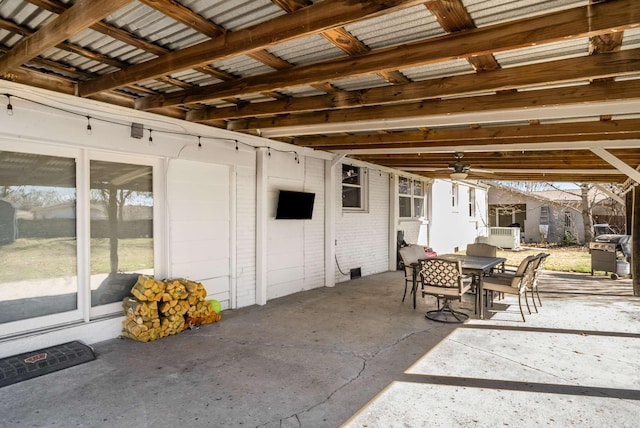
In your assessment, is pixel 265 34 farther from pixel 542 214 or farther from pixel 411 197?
pixel 542 214

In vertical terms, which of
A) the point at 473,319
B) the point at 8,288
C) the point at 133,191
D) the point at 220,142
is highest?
the point at 220,142

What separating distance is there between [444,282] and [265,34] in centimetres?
401

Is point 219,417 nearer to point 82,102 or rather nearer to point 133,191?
point 133,191

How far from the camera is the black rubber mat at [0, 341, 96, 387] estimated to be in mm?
3331

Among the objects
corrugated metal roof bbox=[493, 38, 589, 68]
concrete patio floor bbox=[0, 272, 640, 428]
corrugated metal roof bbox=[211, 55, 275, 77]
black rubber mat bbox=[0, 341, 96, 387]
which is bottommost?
concrete patio floor bbox=[0, 272, 640, 428]

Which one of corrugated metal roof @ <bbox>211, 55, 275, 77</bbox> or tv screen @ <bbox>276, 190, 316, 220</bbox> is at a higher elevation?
corrugated metal roof @ <bbox>211, 55, 275, 77</bbox>

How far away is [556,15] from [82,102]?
170 inches

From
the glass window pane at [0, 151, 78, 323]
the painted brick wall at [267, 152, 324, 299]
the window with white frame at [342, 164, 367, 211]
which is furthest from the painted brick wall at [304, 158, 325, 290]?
the glass window pane at [0, 151, 78, 323]

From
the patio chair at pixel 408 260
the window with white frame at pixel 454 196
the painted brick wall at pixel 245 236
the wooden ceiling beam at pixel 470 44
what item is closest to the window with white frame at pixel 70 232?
the painted brick wall at pixel 245 236

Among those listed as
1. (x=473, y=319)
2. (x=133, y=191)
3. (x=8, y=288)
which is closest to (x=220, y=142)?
(x=133, y=191)

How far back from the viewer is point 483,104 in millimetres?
3795

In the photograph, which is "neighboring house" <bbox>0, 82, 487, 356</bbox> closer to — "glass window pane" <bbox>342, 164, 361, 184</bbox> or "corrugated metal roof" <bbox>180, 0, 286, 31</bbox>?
"glass window pane" <bbox>342, 164, 361, 184</bbox>

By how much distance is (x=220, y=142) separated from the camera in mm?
5566

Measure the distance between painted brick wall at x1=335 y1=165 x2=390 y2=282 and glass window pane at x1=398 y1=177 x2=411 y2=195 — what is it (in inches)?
30.9
